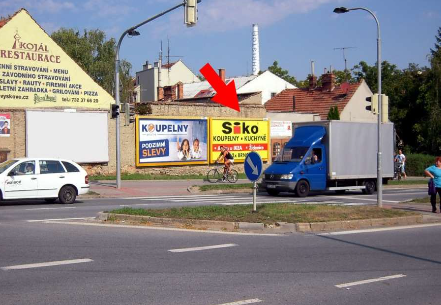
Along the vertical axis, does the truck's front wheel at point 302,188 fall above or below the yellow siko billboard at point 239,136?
below

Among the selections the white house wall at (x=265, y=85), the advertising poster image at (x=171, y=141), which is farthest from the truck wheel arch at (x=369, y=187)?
the white house wall at (x=265, y=85)

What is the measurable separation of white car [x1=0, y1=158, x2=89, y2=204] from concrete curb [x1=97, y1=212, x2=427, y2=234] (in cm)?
526

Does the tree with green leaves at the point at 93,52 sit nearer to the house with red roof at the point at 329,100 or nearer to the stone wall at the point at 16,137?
the house with red roof at the point at 329,100

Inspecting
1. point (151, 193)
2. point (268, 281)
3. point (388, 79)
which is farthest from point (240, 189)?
point (388, 79)

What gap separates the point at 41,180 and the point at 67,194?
1.06 meters

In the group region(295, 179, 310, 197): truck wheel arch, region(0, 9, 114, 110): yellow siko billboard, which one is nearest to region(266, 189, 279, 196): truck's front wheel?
region(295, 179, 310, 197): truck wheel arch

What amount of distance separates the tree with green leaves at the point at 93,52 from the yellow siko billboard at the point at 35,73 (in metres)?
28.8

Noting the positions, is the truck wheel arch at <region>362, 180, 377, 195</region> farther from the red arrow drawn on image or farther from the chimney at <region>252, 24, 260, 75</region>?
the chimney at <region>252, 24, 260, 75</region>

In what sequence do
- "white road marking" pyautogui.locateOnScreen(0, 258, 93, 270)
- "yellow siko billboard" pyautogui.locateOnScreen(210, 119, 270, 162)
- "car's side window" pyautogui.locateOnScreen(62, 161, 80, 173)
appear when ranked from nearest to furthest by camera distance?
"white road marking" pyautogui.locateOnScreen(0, 258, 93, 270) → "car's side window" pyautogui.locateOnScreen(62, 161, 80, 173) → "yellow siko billboard" pyautogui.locateOnScreen(210, 119, 270, 162)

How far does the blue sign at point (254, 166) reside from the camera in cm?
1350

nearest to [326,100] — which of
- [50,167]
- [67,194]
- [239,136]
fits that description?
[239,136]

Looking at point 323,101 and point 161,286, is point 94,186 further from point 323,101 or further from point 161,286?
point 323,101

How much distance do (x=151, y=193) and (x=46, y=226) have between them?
38.6 feet

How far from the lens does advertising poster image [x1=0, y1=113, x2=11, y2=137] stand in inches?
1073
